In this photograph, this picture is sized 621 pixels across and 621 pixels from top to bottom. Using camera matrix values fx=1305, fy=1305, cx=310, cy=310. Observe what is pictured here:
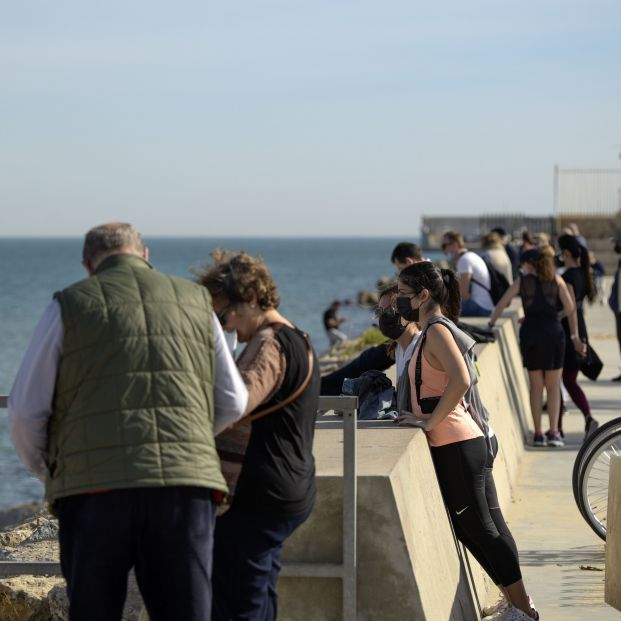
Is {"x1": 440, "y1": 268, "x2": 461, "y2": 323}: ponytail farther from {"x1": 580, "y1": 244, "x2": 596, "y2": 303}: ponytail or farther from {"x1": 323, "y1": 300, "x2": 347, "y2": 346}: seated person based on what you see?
{"x1": 323, "y1": 300, "x2": 347, "y2": 346}: seated person

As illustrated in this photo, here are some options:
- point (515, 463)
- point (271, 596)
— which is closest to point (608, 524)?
point (271, 596)

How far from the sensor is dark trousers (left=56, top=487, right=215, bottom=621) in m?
3.75

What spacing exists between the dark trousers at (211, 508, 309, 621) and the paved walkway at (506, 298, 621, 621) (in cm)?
249

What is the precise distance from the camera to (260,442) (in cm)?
422

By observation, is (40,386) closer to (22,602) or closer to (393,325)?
(22,602)

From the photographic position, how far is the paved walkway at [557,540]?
6.58 meters

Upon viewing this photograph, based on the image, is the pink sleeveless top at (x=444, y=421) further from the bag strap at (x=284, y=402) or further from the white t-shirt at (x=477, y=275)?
the white t-shirt at (x=477, y=275)

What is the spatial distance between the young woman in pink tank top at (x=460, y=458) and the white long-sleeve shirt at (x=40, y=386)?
1.84m

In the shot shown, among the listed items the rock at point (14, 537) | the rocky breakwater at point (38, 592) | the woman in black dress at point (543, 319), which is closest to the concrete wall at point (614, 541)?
the rocky breakwater at point (38, 592)

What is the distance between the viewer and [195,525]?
385 cm

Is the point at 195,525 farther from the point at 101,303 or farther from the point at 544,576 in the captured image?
the point at 544,576

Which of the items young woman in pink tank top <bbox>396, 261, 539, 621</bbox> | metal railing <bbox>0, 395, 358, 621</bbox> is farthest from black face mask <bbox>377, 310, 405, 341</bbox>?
metal railing <bbox>0, 395, 358, 621</bbox>

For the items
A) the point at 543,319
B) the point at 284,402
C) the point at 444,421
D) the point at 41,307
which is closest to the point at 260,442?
the point at 284,402

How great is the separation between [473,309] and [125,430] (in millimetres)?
9790
